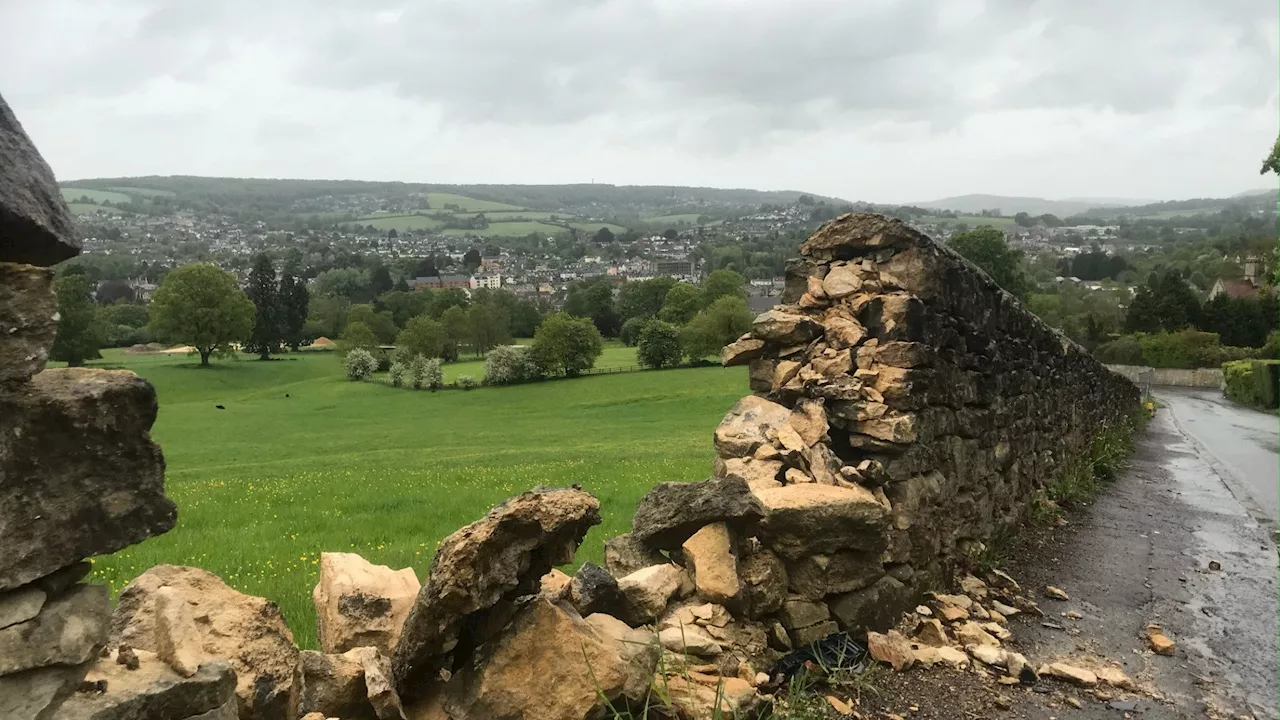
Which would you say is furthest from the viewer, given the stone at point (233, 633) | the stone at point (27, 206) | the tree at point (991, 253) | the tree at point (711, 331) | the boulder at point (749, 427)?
the tree at point (991, 253)

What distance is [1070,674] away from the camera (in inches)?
216

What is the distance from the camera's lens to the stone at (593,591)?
4.48m

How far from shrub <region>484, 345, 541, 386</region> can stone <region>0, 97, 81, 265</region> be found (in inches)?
2134

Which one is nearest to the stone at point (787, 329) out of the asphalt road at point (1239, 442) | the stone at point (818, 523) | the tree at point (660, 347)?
the stone at point (818, 523)

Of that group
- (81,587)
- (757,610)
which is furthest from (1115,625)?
(81,587)

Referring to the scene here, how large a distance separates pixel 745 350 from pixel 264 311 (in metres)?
82.5

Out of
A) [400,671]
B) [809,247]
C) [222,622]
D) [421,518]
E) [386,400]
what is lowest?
[386,400]

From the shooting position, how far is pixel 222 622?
10.6 ft

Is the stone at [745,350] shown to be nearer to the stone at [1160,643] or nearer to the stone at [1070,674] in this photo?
the stone at [1070,674]

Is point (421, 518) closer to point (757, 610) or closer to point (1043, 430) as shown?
point (757, 610)

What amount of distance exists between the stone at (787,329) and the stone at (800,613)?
2.83 metres

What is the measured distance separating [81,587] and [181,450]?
1153 inches

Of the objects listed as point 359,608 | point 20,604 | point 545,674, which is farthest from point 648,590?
point 20,604

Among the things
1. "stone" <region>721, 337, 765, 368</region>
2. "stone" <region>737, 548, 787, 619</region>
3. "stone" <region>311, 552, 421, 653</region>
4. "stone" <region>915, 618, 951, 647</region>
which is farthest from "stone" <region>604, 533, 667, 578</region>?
"stone" <region>721, 337, 765, 368</region>
